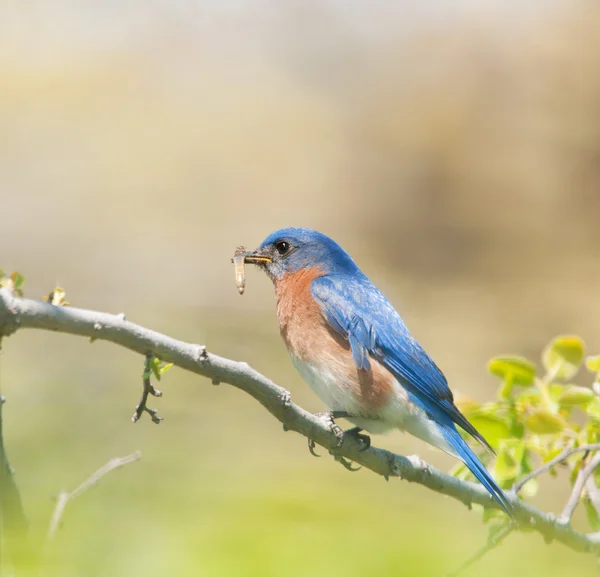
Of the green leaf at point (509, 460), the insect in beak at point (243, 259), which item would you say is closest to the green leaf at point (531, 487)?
the green leaf at point (509, 460)

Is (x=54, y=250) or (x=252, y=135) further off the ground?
(x=252, y=135)

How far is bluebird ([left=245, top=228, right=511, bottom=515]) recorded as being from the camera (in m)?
3.40

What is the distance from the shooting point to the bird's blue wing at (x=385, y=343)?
3.46 m

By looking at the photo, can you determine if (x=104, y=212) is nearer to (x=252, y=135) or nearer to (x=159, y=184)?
(x=159, y=184)

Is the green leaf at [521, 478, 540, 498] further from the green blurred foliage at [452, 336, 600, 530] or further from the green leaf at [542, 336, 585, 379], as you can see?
the green leaf at [542, 336, 585, 379]

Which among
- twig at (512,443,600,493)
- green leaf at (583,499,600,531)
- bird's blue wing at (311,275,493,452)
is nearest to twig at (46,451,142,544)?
twig at (512,443,600,493)

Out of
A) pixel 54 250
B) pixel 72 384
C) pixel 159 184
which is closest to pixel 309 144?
pixel 159 184

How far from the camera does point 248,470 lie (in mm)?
7273

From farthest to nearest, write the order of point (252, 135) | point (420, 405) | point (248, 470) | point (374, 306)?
point (252, 135) → point (248, 470) → point (374, 306) → point (420, 405)

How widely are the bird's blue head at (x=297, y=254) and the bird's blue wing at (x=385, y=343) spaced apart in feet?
0.95

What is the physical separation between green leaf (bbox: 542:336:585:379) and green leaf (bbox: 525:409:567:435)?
213 millimetres

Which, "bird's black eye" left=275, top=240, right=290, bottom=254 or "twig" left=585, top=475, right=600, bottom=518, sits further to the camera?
"bird's black eye" left=275, top=240, right=290, bottom=254

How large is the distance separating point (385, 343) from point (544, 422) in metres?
0.85

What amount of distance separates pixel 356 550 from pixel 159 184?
485 inches
